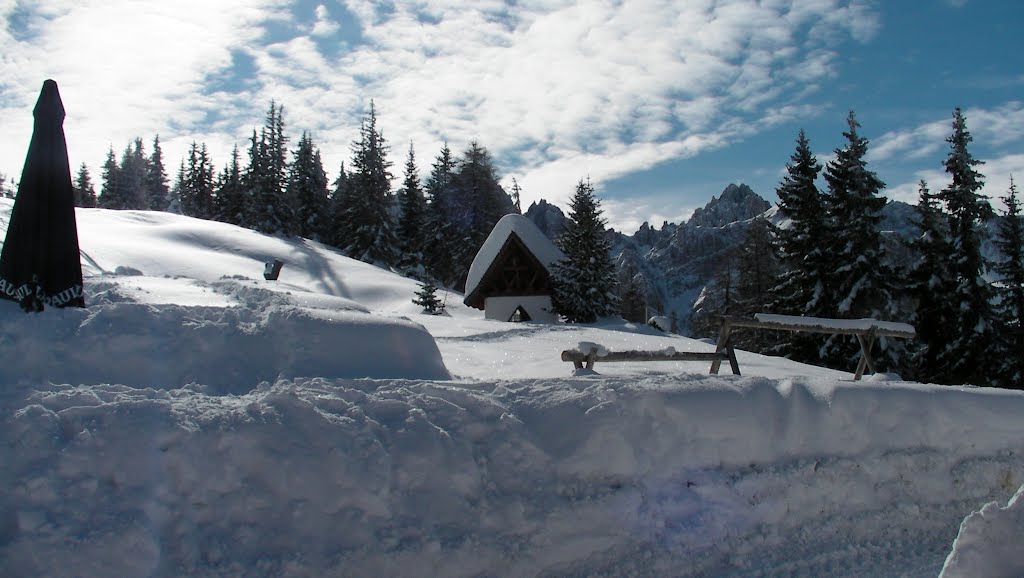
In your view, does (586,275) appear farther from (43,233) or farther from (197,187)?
(197,187)

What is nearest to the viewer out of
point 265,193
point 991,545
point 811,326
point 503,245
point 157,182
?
point 991,545

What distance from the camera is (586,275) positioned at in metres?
23.8

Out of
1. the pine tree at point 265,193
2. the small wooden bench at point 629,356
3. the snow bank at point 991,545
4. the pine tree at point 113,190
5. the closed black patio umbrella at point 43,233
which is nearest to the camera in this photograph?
the snow bank at point 991,545

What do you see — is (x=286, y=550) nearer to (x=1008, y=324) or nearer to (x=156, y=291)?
(x=156, y=291)

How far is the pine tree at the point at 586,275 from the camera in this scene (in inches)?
931

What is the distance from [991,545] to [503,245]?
22.6m

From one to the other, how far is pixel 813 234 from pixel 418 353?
18.6m

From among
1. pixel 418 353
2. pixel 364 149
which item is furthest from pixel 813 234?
pixel 364 149

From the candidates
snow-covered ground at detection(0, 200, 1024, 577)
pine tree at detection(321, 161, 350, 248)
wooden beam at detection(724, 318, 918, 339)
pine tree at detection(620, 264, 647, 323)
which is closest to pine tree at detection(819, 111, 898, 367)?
wooden beam at detection(724, 318, 918, 339)

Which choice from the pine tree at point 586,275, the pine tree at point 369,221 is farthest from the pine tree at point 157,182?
the pine tree at point 586,275

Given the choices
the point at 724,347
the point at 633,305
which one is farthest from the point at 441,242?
the point at 724,347

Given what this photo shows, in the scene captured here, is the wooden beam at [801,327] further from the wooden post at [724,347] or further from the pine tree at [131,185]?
the pine tree at [131,185]

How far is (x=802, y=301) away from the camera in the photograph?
72.4 feet

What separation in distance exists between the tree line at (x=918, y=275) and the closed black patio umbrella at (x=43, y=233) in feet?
60.1
